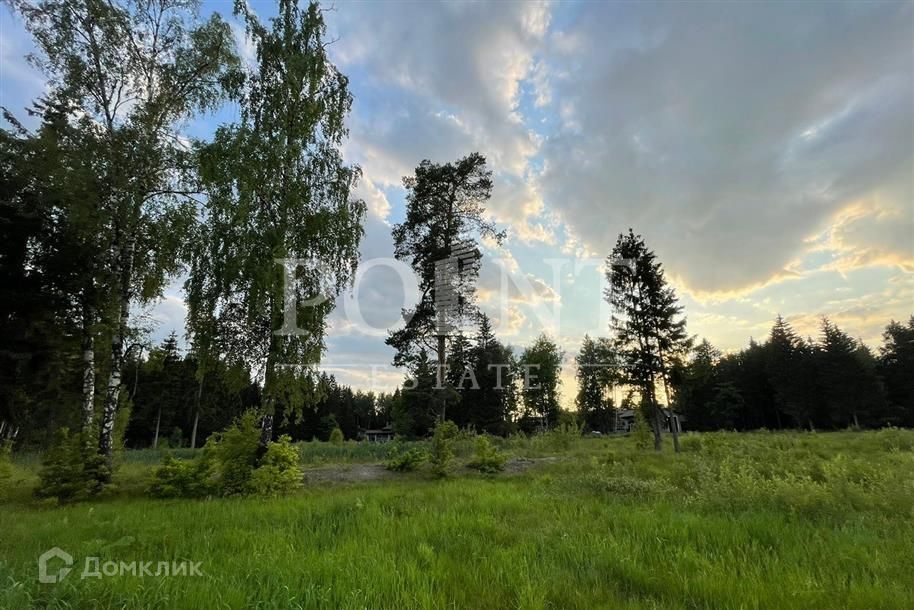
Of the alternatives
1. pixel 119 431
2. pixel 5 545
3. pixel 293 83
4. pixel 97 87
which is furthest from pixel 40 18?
pixel 119 431

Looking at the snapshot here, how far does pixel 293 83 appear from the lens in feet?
37.3

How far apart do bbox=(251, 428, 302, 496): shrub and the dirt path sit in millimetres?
1423

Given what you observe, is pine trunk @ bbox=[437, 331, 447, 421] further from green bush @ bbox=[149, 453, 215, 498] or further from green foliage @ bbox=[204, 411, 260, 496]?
green bush @ bbox=[149, 453, 215, 498]

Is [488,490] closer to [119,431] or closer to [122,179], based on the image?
[122,179]

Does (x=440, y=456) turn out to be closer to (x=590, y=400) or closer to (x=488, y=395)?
(x=488, y=395)

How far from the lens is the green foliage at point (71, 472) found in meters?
8.70

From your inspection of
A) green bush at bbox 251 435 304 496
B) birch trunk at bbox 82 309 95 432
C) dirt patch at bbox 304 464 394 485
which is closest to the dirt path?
dirt patch at bbox 304 464 394 485

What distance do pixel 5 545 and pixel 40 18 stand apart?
1254 cm

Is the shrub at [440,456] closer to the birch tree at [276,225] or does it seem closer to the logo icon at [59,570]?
the birch tree at [276,225]

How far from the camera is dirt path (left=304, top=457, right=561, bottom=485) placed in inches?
444

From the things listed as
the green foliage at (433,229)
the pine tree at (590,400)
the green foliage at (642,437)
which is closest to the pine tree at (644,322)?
the green foliage at (642,437)

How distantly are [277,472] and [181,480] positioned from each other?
2.09m

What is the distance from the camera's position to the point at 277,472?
30.3ft

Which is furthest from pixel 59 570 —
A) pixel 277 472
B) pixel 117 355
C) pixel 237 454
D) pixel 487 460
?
pixel 487 460
